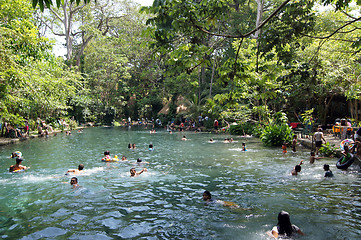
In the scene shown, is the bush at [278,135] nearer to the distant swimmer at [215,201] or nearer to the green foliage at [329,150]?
the green foliage at [329,150]

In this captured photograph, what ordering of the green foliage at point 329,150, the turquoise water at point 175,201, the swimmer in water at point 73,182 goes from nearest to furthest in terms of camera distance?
the turquoise water at point 175,201 < the swimmer in water at point 73,182 < the green foliage at point 329,150

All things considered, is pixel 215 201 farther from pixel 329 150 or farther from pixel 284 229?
pixel 329 150

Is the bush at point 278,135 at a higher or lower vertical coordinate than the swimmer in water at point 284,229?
higher

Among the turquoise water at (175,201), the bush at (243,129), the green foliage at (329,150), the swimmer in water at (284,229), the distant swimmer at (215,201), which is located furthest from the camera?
the bush at (243,129)

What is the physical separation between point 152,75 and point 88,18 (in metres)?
12.9

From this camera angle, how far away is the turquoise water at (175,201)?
6305mm

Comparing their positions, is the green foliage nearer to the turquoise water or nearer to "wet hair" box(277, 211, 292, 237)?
the turquoise water

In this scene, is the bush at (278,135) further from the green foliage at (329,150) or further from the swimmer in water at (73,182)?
the swimmer in water at (73,182)

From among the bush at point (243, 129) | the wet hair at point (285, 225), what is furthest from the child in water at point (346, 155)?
the bush at point (243, 129)

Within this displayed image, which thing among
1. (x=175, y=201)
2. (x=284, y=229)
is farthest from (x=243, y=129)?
(x=284, y=229)

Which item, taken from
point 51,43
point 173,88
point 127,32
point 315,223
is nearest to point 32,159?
point 51,43

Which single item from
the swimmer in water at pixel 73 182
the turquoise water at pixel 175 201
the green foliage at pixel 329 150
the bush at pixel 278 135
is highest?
the bush at pixel 278 135

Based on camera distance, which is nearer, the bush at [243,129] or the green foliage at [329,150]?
the green foliage at [329,150]

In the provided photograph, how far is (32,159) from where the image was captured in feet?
50.3
